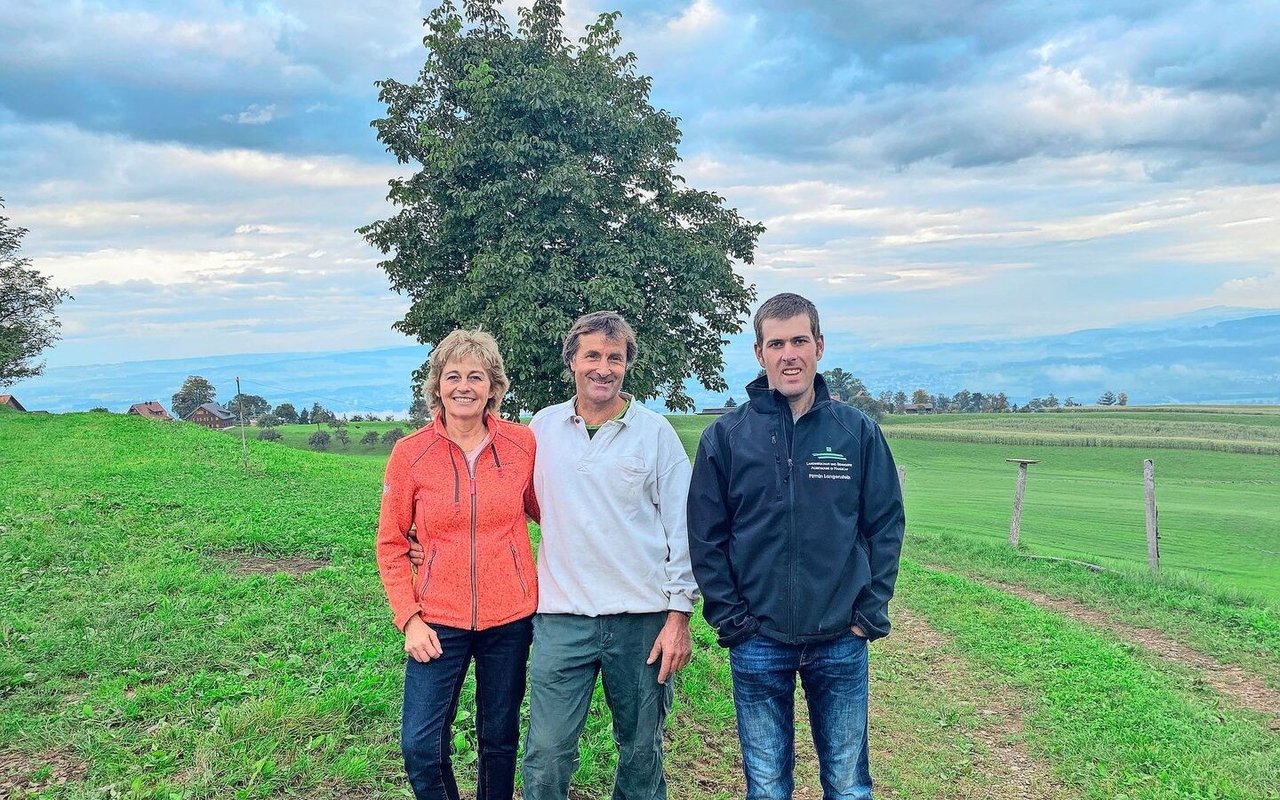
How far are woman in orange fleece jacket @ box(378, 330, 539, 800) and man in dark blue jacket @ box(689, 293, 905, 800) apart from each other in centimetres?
84

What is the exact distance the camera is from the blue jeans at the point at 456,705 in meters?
3.28

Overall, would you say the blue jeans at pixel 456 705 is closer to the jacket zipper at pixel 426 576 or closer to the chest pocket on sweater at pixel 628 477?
the jacket zipper at pixel 426 576

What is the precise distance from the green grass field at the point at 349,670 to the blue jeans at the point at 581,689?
1.31 metres

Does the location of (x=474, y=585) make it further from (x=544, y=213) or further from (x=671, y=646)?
(x=544, y=213)

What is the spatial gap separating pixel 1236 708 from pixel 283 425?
57.5m

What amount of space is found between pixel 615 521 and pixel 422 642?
97 cm

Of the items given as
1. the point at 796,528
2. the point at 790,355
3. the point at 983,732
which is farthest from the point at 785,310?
the point at 983,732

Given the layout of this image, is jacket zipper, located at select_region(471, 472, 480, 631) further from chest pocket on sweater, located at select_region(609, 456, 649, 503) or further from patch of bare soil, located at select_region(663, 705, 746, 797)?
patch of bare soil, located at select_region(663, 705, 746, 797)

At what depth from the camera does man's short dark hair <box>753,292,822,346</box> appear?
337 centimetres

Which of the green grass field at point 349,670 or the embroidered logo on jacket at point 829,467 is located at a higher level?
the embroidered logo on jacket at point 829,467

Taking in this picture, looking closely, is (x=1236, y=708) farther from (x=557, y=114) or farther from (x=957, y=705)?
(x=557, y=114)

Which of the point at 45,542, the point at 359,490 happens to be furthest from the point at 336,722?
the point at 359,490

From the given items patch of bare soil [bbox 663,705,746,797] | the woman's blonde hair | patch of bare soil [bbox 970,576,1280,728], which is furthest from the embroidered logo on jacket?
patch of bare soil [bbox 970,576,1280,728]

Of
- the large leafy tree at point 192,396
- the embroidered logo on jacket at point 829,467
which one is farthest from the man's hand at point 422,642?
the large leafy tree at point 192,396
